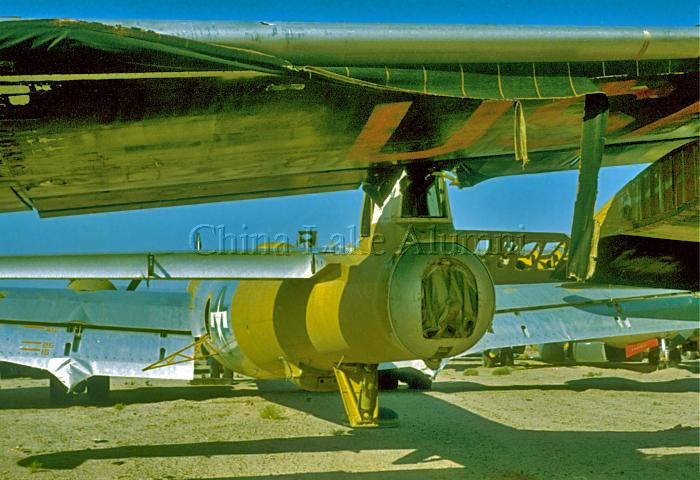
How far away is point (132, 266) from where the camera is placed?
6.38m

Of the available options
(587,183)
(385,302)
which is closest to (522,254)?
(385,302)

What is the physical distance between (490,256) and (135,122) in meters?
16.0

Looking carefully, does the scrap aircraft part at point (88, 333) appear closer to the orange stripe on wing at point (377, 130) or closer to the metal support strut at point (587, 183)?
the orange stripe on wing at point (377, 130)

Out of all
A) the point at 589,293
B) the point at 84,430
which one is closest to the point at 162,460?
the point at 84,430

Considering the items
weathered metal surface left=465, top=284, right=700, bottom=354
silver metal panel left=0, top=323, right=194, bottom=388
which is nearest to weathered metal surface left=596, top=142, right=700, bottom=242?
weathered metal surface left=465, top=284, right=700, bottom=354

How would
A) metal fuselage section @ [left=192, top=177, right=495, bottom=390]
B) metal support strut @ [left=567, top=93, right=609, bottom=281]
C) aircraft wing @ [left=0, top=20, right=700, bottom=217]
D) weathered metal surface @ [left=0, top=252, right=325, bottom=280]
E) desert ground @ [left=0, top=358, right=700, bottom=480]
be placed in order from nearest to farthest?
aircraft wing @ [left=0, top=20, right=700, bottom=217]
metal support strut @ [left=567, top=93, right=609, bottom=281]
metal fuselage section @ [left=192, top=177, right=495, bottom=390]
weathered metal surface @ [left=0, top=252, right=325, bottom=280]
desert ground @ [left=0, top=358, right=700, bottom=480]

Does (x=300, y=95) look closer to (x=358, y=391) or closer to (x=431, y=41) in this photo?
(x=431, y=41)

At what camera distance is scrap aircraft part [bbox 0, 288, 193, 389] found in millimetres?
11469

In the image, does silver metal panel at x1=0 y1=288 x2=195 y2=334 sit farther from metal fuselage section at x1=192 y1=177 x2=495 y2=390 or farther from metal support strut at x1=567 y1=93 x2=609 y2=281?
metal support strut at x1=567 y1=93 x2=609 y2=281

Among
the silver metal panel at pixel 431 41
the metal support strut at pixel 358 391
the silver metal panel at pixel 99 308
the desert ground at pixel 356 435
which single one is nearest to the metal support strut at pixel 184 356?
the silver metal panel at pixel 99 308

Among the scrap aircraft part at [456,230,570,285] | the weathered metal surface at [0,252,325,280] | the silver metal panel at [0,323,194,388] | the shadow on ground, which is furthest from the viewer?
the scrap aircraft part at [456,230,570,285]

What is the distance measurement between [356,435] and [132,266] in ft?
14.4

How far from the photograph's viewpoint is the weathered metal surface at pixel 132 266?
6.36 metres

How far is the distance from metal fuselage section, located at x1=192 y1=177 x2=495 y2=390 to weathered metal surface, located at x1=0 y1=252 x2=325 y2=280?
1.01 m
